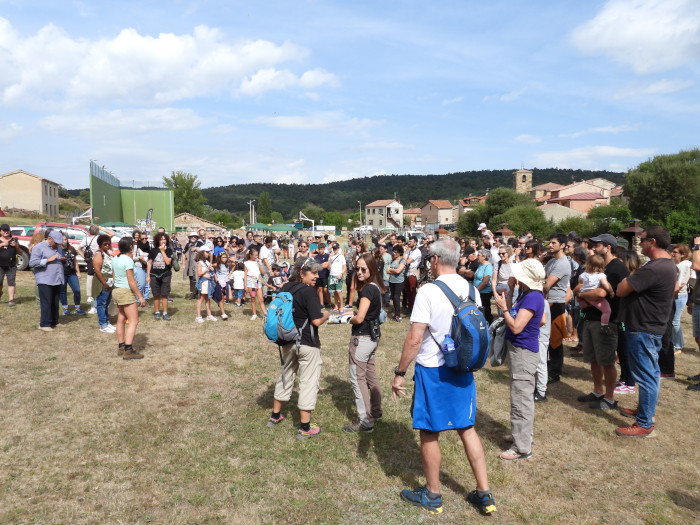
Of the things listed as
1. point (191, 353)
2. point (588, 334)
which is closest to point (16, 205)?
point (191, 353)

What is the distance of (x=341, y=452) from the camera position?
412 centimetres

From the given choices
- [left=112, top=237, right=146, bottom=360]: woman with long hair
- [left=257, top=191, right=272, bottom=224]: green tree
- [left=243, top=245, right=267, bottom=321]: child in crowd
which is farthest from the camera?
[left=257, top=191, right=272, bottom=224]: green tree

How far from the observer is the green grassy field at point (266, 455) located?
3270 millimetres

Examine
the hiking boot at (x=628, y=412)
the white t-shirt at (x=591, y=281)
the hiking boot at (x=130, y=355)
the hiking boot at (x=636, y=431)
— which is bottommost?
the hiking boot at (x=628, y=412)

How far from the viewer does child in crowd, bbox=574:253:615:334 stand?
5.14m

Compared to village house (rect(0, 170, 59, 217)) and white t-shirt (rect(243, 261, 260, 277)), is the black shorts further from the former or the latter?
village house (rect(0, 170, 59, 217))

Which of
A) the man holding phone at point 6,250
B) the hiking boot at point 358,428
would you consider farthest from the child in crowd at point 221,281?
the hiking boot at point 358,428

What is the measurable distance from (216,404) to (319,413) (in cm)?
128

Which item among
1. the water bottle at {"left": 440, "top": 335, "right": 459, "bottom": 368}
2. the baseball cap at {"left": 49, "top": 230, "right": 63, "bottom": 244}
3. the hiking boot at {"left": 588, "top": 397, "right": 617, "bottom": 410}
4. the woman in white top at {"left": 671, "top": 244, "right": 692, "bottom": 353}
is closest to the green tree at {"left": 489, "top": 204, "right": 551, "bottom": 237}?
the woman in white top at {"left": 671, "top": 244, "right": 692, "bottom": 353}

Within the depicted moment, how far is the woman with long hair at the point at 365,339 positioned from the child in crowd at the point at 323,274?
5570 millimetres

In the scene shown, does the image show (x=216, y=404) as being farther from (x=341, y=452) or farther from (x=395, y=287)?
(x=395, y=287)

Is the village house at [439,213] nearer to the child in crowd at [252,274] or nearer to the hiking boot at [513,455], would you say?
the child in crowd at [252,274]

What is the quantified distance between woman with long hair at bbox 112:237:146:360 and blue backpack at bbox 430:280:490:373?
5174 mm

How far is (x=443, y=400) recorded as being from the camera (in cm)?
304
